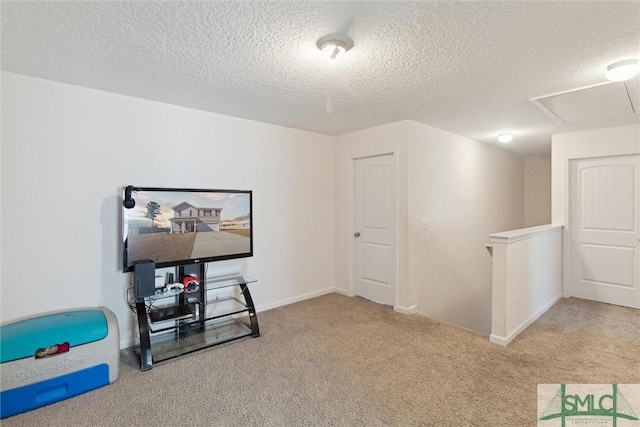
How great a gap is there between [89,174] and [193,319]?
162 cm

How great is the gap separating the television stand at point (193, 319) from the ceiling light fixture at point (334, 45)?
2311mm

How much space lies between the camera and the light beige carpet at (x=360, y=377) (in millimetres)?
2002

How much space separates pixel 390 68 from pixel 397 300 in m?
2.61

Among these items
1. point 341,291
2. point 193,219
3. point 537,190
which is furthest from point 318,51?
point 537,190

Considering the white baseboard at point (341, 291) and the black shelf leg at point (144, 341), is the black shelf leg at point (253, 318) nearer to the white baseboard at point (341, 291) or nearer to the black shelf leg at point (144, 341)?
the black shelf leg at point (144, 341)

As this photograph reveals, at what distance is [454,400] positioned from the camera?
7.00 feet

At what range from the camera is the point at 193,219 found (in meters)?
3.10

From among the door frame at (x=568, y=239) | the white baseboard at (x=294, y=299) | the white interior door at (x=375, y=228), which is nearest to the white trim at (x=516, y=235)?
the door frame at (x=568, y=239)

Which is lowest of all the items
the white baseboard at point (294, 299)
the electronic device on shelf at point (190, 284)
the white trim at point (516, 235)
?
the white baseboard at point (294, 299)

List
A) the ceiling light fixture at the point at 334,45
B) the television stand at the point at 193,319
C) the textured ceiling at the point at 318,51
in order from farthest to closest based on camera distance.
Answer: the television stand at the point at 193,319, the ceiling light fixture at the point at 334,45, the textured ceiling at the point at 318,51

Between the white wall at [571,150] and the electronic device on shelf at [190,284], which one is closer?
the electronic device on shelf at [190,284]

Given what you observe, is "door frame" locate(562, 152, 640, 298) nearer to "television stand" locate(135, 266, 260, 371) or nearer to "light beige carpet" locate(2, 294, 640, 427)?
"light beige carpet" locate(2, 294, 640, 427)

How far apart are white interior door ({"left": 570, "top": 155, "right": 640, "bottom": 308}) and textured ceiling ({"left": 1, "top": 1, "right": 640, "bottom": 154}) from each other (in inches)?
78.4

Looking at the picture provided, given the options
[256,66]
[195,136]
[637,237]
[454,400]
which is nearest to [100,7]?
[256,66]
